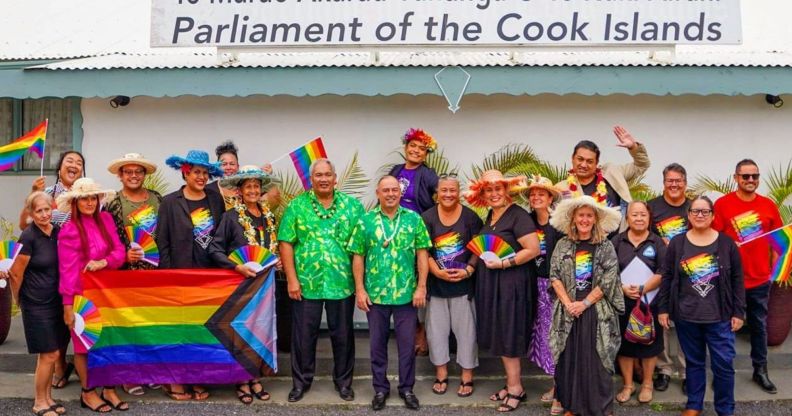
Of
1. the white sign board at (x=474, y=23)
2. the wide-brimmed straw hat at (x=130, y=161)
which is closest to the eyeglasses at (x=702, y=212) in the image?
the white sign board at (x=474, y=23)

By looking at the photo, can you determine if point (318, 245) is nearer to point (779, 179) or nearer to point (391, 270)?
point (391, 270)

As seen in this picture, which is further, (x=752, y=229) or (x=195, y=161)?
(x=752, y=229)

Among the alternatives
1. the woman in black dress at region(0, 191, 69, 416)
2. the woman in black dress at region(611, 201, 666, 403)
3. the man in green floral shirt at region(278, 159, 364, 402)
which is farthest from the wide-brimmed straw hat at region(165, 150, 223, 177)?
the woman in black dress at region(611, 201, 666, 403)

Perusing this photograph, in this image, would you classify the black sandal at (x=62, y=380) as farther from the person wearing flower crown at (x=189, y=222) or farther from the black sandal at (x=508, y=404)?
the black sandal at (x=508, y=404)

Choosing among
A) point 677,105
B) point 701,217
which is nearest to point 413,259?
point 701,217

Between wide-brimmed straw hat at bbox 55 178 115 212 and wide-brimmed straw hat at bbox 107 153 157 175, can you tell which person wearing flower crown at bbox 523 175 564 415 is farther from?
wide-brimmed straw hat at bbox 55 178 115 212

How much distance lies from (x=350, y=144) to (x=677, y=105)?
3.50m

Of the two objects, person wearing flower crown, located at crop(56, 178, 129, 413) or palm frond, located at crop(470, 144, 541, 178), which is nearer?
person wearing flower crown, located at crop(56, 178, 129, 413)

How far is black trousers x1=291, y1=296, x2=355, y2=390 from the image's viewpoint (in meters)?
6.19

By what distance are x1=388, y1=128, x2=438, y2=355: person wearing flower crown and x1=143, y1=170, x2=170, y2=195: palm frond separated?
2.59 m

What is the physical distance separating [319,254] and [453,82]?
245 cm

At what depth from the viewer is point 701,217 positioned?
5.47 meters

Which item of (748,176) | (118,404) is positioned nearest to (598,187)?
(748,176)

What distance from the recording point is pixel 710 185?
775 centimetres
